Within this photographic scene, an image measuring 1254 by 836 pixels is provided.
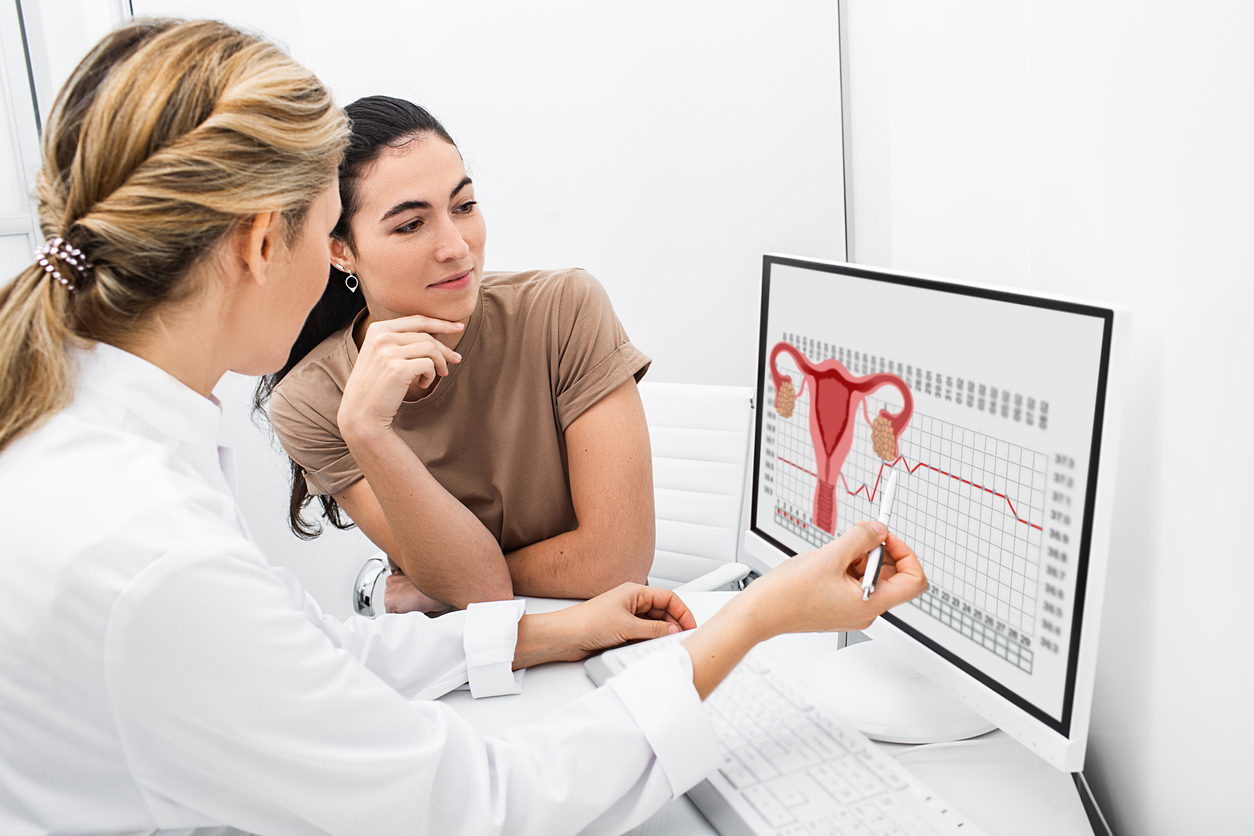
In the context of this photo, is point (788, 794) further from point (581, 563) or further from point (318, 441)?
point (318, 441)

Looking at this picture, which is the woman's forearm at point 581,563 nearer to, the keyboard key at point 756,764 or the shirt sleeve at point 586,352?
the shirt sleeve at point 586,352

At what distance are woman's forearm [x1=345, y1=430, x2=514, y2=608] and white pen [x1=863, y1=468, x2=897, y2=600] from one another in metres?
0.62

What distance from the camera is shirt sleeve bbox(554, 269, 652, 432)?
1.39 meters

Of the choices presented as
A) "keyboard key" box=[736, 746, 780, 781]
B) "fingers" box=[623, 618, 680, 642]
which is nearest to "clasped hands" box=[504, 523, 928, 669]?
"keyboard key" box=[736, 746, 780, 781]

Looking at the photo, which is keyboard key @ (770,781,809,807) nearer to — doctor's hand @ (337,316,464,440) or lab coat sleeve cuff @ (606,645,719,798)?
lab coat sleeve cuff @ (606,645,719,798)

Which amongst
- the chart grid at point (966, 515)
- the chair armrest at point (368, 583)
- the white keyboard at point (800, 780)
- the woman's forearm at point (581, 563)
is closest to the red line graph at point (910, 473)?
the chart grid at point (966, 515)

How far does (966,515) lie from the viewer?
0.79 m

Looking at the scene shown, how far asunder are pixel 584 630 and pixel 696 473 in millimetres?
836

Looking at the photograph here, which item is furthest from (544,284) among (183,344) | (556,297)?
(183,344)

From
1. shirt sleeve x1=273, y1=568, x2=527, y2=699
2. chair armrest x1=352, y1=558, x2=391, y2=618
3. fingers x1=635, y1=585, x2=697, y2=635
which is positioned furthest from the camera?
chair armrest x1=352, y1=558, x2=391, y2=618

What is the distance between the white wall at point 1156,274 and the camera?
606 millimetres

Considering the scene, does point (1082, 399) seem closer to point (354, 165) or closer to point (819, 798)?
point (819, 798)

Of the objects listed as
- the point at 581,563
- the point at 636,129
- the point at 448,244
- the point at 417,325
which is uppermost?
the point at 636,129

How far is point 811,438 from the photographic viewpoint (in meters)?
1.01
